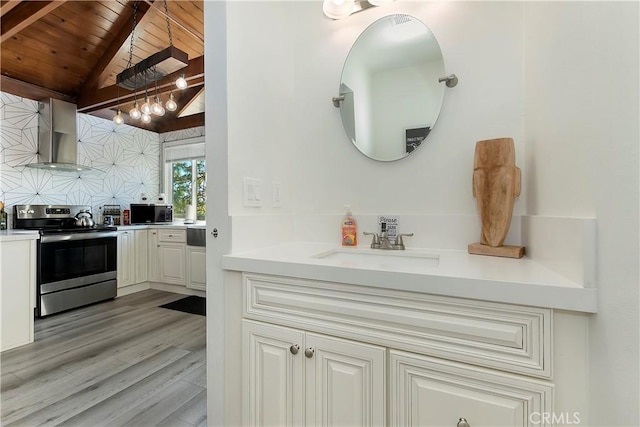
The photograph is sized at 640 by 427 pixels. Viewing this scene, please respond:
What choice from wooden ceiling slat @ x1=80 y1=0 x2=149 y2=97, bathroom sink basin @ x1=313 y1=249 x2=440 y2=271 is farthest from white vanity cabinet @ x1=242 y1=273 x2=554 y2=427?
wooden ceiling slat @ x1=80 y1=0 x2=149 y2=97

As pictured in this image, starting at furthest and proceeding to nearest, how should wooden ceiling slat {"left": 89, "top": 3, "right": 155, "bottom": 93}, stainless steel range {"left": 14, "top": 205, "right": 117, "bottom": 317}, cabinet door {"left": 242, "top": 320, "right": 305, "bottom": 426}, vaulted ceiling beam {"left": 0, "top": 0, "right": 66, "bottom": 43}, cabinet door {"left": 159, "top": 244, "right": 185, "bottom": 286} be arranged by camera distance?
1. cabinet door {"left": 159, "top": 244, "right": 185, "bottom": 286}
2. wooden ceiling slat {"left": 89, "top": 3, "right": 155, "bottom": 93}
3. stainless steel range {"left": 14, "top": 205, "right": 117, "bottom": 317}
4. vaulted ceiling beam {"left": 0, "top": 0, "right": 66, "bottom": 43}
5. cabinet door {"left": 242, "top": 320, "right": 305, "bottom": 426}

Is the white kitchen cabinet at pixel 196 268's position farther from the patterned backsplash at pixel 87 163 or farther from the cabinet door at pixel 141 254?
the patterned backsplash at pixel 87 163

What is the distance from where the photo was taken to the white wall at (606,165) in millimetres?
526

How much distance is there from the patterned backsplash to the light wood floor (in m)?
1.52

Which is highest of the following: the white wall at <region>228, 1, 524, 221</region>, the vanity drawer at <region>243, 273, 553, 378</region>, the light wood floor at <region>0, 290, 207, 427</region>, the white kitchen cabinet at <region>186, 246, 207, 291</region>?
the white wall at <region>228, 1, 524, 221</region>

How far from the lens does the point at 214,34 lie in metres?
1.14

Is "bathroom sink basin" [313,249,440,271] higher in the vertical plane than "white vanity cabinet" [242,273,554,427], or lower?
higher

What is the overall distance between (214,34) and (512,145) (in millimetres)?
1260

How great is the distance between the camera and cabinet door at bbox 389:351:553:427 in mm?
671

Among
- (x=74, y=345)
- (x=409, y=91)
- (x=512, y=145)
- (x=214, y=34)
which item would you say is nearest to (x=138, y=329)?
(x=74, y=345)

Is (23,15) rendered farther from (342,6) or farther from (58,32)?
(342,6)

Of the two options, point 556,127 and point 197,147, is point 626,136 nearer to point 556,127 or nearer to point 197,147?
point 556,127

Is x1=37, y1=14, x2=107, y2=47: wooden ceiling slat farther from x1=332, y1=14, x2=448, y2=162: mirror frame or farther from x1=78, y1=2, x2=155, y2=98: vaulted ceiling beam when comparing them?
x1=332, y1=14, x2=448, y2=162: mirror frame

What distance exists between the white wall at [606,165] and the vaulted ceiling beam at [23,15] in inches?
139
